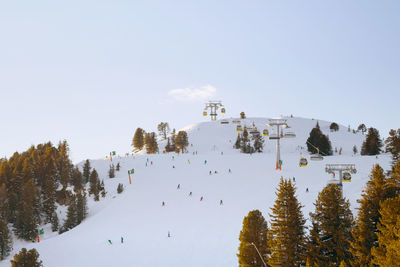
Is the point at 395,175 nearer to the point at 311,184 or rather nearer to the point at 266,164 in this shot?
the point at 311,184

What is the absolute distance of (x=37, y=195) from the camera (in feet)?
166

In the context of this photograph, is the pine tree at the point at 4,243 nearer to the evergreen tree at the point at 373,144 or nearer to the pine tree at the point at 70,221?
the pine tree at the point at 70,221

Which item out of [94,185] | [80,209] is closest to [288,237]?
[80,209]

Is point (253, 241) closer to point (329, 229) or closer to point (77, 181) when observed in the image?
point (329, 229)

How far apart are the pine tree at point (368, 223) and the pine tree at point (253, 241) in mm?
5737

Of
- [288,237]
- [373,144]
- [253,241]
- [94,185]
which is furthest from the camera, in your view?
[373,144]

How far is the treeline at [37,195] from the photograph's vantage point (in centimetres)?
4358

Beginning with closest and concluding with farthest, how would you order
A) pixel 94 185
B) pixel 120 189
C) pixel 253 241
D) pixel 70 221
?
pixel 253 241, pixel 70 221, pixel 120 189, pixel 94 185

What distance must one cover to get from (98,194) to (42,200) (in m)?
11.3

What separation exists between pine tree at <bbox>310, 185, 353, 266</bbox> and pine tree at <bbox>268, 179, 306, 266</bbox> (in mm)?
911

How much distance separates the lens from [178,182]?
173 ft

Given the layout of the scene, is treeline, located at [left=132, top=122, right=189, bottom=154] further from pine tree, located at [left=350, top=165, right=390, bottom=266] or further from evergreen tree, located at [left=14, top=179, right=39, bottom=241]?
pine tree, located at [left=350, top=165, right=390, bottom=266]

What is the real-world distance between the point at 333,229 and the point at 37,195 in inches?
2031

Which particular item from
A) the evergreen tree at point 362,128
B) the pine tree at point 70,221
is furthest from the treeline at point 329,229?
the evergreen tree at point 362,128
